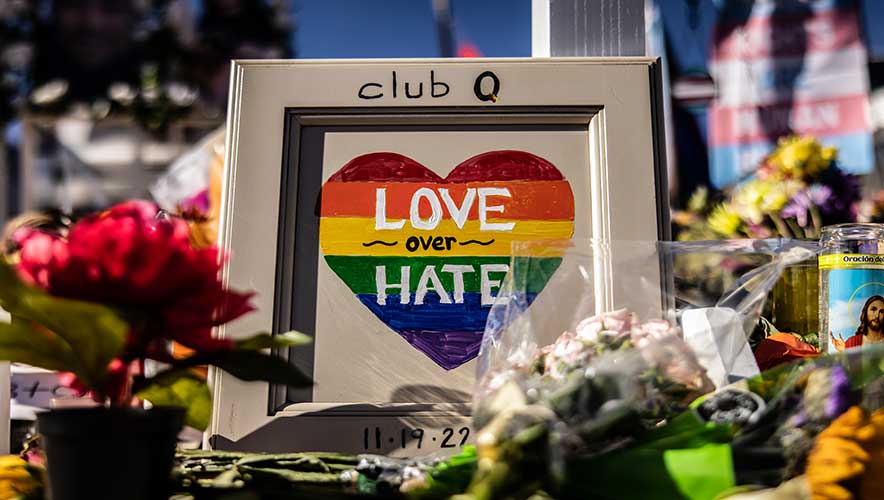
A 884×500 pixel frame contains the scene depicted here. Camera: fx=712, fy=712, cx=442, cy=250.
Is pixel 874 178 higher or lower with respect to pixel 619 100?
higher

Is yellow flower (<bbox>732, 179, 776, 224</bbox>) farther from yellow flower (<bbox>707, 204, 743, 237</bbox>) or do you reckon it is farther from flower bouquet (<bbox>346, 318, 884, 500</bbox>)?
flower bouquet (<bbox>346, 318, 884, 500</bbox>)

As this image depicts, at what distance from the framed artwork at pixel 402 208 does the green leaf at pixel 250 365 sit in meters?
0.22

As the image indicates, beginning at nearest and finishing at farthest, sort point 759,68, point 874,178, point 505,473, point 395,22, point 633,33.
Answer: point 505,473 → point 633,33 → point 874,178 → point 759,68 → point 395,22

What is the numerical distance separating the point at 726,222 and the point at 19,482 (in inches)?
46.3

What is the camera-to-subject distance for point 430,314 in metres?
0.82

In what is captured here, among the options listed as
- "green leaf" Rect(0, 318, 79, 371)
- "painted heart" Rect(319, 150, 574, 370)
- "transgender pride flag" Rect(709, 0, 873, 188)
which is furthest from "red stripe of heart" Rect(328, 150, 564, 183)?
"transgender pride flag" Rect(709, 0, 873, 188)

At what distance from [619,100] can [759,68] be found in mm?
2945

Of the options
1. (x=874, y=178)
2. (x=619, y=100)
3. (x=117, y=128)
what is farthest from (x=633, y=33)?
(x=117, y=128)

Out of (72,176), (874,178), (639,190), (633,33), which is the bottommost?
(639,190)

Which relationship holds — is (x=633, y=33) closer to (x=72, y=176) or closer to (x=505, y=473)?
(x=505, y=473)

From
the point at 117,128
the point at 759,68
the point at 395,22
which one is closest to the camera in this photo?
the point at 759,68

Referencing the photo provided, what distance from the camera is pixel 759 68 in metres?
3.41

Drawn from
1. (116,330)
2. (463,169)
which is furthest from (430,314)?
(116,330)

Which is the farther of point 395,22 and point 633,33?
point 395,22
